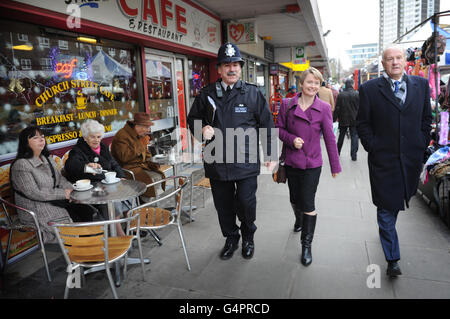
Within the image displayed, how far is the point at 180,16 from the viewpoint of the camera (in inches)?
242

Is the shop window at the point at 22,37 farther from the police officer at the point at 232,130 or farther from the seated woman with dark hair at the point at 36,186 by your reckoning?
the police officer at the point at 232,130

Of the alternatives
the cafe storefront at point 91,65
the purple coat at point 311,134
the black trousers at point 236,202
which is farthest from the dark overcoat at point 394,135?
the cafe storefront at point 91,65

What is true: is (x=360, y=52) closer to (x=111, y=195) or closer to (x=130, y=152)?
(x=130, y=152)

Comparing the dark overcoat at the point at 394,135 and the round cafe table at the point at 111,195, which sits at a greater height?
the dark overcoat at the point at 394,135

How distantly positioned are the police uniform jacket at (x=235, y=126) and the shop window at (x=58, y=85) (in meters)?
2.07

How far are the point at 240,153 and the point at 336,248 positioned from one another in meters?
1.46

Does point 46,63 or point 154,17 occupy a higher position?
point 154,17

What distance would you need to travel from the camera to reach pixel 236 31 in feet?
26.5

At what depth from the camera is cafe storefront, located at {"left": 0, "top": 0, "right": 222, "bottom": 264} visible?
11.9 ft

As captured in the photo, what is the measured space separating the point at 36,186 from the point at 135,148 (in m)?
1.33

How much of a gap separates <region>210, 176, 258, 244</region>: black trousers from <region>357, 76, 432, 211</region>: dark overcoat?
3.51 feet

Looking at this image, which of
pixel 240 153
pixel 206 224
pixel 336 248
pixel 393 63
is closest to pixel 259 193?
pixel 206 224

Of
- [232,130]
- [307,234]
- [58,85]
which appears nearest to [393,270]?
[307,234]

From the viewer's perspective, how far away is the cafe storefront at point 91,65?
11.9 feet
